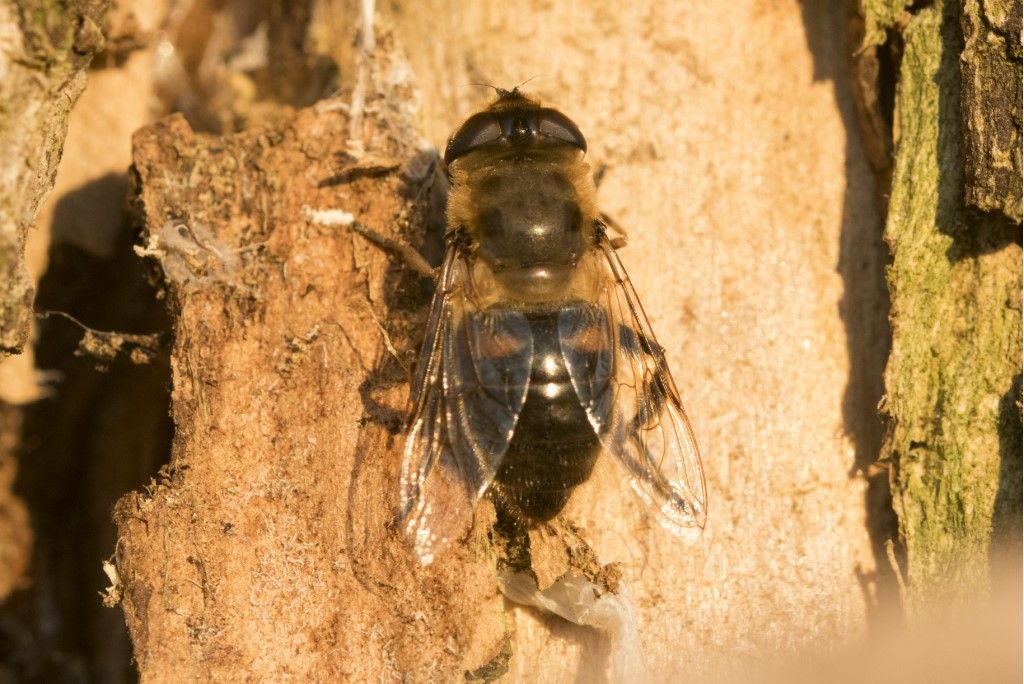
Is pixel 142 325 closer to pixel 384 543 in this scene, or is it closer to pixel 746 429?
pixel 384 543

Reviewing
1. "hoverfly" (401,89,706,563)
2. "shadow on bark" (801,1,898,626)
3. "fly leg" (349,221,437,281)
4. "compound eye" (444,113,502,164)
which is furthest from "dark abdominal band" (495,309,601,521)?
"shadow on bark" (801,1,898,626)

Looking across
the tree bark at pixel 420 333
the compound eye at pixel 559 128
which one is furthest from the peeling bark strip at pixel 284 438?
the compound eye at pixel 559 128

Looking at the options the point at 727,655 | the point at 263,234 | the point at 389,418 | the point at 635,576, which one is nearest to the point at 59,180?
the point at 263,234

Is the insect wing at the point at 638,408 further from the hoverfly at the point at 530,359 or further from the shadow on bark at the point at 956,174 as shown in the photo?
the shadow on bark at the point at 956,174

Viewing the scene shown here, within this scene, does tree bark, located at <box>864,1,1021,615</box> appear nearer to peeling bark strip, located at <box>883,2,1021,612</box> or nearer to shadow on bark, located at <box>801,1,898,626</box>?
peeling bark strip, located at <box>883,2,1021,612</box>

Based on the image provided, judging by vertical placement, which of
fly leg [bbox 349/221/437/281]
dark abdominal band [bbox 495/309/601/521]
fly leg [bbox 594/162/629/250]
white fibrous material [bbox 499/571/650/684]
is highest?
fly leg [bbox 594/162/629/250]

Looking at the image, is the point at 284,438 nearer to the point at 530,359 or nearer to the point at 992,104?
the point at 530,359

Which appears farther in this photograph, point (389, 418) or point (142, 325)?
point (142, 325)

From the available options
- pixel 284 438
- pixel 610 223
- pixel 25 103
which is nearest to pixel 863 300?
pixel 610 223
